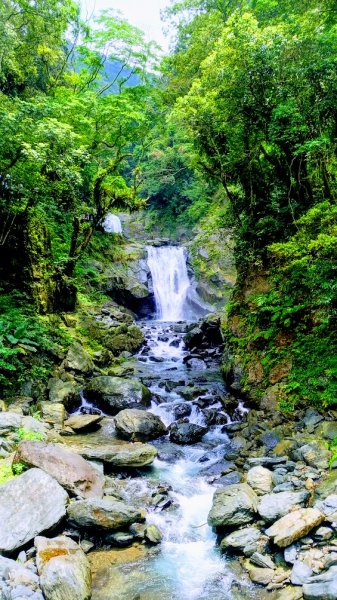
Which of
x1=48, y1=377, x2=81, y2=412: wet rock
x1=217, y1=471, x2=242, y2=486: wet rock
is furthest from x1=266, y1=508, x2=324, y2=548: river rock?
x1=48, y1=377, x2=81, y2=412: wet rock

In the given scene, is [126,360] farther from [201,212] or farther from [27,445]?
[201,212]

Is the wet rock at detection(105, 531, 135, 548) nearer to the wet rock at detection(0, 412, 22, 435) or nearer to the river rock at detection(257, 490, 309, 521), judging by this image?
the river rock at detection(257, 490, 309, 521)

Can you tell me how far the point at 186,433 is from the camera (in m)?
8.82

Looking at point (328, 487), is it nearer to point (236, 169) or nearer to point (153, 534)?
point (153, 534)

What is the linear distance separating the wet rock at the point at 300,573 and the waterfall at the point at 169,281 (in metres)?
20.6

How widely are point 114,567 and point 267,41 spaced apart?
10.8 metres

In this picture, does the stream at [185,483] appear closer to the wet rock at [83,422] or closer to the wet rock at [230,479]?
the wet rock at [230,479]

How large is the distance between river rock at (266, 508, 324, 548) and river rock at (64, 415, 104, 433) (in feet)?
16.5

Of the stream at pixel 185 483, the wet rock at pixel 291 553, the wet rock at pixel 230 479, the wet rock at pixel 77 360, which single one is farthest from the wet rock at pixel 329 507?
the wet rock at pixel 77 360

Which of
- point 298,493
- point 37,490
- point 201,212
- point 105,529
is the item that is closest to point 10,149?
point 37,490

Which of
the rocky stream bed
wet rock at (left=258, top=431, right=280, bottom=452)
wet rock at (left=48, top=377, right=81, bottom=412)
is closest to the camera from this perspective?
the rocky stream bed

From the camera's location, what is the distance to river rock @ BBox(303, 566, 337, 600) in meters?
3.67

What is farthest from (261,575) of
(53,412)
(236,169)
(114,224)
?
(114,224)

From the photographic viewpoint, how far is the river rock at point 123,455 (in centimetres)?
725
